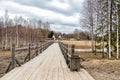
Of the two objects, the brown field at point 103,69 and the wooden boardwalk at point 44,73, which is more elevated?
the wooden boardwalk at point 44,73

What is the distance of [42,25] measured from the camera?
121 m

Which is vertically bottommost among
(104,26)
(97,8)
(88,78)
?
(88,78)

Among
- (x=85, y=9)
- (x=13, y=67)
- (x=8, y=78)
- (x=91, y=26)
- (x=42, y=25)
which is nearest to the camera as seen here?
(x=8, y=78)

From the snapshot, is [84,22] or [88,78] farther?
[84,22]

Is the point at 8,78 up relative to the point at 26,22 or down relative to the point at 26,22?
down

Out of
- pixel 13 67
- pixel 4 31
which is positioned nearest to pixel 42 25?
pixel 4 31

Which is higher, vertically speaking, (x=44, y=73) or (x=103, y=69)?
(x=44, y=73)

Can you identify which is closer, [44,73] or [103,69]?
[44,73]

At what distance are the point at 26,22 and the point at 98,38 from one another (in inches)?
2113

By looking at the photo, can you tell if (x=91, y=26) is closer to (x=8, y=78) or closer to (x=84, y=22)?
(x=84, y=22)

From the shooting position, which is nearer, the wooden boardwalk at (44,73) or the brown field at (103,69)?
the wooden boardwalk at (44,73)

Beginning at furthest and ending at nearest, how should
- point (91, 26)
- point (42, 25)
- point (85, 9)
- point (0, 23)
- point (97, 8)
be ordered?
point (42, 25)
point (0, 23)
point (85, 9)
point (91, 26)
point (97, 8)

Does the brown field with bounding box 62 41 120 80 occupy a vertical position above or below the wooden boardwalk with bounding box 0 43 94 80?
below

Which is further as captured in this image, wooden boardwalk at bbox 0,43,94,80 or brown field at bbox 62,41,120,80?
brown field at bbox 62,41,120,80
